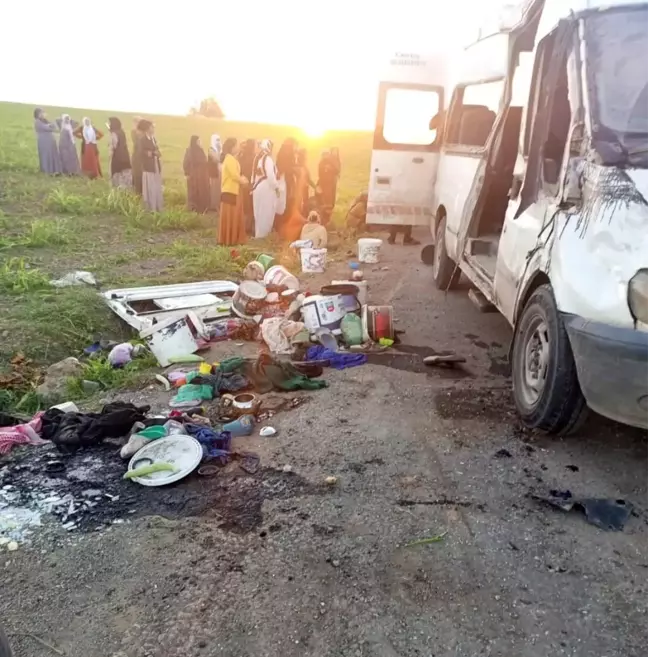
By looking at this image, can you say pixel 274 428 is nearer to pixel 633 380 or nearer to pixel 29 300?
pixel 633 380

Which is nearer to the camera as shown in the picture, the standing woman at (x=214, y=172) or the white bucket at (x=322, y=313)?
the white bucket at (x=322, y=313)

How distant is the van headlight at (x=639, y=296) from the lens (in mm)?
2871

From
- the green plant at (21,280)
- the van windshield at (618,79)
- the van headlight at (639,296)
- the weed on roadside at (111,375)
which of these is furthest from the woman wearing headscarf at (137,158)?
the van headlight at (639,296)

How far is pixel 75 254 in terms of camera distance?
931cm

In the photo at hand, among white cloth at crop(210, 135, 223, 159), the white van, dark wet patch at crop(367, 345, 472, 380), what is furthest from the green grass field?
the white van

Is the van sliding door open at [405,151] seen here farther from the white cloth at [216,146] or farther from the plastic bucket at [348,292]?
the white cloth at [216,146]

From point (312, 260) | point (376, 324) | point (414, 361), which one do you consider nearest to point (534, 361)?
point (414, 361)

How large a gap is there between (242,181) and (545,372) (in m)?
8.38

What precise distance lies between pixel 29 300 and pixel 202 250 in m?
3.46

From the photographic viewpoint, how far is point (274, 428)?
407cm

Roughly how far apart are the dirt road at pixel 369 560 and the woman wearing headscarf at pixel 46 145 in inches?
665

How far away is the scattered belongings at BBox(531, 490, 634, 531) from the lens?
120 inches

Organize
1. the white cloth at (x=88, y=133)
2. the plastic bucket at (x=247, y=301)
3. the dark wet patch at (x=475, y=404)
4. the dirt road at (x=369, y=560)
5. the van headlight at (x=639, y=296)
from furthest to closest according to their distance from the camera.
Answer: the white cloth at (x=88, y=133), the plastic bucket at (x=247, y=301), the dark wet patch at (x=475, y=404), the van headlight at (x=639, y=296), the dirt road at (x=369, y=560)

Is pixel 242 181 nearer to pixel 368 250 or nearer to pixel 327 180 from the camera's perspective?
pixel 327 180
